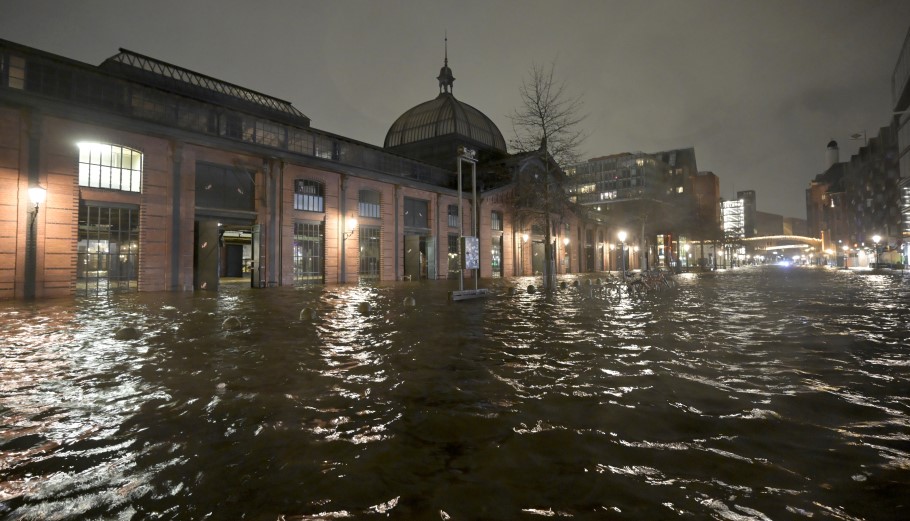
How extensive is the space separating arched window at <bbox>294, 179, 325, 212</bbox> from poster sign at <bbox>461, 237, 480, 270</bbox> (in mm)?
16096

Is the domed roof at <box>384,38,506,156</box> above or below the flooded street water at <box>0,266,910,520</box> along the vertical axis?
above

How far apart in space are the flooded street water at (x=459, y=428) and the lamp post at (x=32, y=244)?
47.4ft

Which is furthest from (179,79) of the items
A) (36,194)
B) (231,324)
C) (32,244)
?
(231,324)

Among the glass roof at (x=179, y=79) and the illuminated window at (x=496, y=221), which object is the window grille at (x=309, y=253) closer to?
the glass roof at (x=179, y=79)

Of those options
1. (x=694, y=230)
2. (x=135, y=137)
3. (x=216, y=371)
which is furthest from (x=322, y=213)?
(x=694, y=230)

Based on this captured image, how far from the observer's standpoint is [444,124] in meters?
45.1

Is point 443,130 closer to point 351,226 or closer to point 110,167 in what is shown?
point 351,226

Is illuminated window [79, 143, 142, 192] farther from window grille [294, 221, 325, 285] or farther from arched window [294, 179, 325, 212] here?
window grille [294, 221, 325, 285]

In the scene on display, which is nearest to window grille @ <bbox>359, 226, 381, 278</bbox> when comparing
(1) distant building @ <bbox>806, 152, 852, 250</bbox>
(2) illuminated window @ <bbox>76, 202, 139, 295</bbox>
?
(2) illuminated window @ <bbox>76, 202, 139, 295</bbox>

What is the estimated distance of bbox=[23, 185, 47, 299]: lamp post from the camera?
16781mm

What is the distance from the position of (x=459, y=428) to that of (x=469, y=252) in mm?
12620

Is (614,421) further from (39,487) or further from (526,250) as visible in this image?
(526,250)

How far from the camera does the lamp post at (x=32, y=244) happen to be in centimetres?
1678

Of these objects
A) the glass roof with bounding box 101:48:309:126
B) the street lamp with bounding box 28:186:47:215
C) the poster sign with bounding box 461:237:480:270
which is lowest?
the poster sign with bounding box 461:237:480:270
